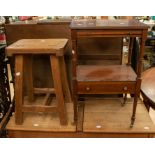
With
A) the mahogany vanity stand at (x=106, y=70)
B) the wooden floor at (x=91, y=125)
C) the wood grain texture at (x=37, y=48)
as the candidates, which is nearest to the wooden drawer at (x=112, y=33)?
the mahogany vanity stand at (x=106, y=70)

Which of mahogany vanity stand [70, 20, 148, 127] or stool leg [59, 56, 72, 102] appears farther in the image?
stool leg [59, 56, 72, 102]

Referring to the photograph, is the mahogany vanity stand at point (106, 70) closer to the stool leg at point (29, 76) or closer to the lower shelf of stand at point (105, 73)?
the lower shelf of stand at point (105, 73)

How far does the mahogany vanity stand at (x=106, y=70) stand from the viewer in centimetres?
122

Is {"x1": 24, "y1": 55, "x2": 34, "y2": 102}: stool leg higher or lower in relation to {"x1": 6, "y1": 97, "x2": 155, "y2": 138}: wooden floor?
higher

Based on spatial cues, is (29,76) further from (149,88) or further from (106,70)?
(149,88)

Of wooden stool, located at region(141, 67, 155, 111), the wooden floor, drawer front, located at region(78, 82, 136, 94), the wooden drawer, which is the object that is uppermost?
the wooden drawer

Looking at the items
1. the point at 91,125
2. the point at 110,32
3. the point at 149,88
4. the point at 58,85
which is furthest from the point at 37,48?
the point at 149,88

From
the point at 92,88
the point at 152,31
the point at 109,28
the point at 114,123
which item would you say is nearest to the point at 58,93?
the point at 92,88

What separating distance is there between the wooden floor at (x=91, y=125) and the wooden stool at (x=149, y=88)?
0.57 feet

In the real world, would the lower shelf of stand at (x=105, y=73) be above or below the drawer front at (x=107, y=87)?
above

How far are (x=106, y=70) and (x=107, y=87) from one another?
0.72 ft

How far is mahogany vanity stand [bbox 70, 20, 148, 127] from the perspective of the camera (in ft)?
4.01

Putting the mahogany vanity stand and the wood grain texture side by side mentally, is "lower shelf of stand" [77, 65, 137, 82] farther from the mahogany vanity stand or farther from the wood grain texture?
the wood grain texture

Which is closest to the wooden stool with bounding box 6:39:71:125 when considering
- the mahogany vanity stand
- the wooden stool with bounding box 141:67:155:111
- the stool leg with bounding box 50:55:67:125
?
the stool leg with bounding box 50:55:67:125
